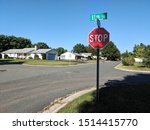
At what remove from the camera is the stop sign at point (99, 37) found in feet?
23.7

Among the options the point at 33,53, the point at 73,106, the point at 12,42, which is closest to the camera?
the point at 73,106

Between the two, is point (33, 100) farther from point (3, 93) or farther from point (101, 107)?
point (101, 107)

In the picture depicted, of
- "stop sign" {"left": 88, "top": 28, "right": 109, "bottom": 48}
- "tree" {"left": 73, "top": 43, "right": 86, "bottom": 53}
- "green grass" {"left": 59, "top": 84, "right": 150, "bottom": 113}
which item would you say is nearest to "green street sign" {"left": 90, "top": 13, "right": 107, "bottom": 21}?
"stop sign" {"left": 88, "top": 28, "right": 109, "bottom": 48}

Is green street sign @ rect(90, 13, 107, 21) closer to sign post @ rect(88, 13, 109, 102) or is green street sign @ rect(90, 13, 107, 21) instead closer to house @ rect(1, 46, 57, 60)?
sign post @ rect(88, 13, 109, 102)

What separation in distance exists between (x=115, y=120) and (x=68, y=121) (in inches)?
34.8

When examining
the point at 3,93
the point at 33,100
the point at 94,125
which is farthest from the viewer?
the point at 3,93

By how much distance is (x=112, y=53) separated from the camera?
11756cm

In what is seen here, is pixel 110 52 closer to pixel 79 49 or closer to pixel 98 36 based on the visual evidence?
pixel 79 49

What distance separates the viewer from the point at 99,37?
23.8 ft

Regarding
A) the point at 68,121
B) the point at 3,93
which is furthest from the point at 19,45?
the point at 68,121

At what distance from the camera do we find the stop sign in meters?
7.22

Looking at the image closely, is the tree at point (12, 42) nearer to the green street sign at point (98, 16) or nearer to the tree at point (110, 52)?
the tree at point (110, 52)

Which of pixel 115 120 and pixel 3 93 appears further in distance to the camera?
pixel 3 93

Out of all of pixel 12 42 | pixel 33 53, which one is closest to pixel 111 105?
pixel 33 53
